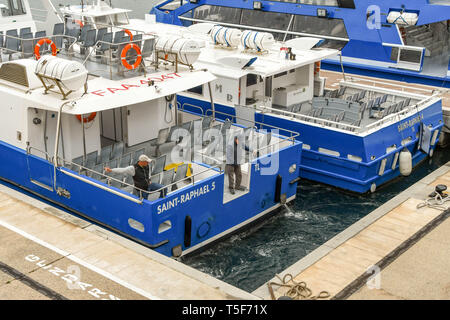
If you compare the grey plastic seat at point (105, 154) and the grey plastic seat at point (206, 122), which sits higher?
the grey plastic seat at point (206, 122)

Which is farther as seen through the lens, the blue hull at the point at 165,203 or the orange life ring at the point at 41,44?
the orange life ring at the point at 41,44

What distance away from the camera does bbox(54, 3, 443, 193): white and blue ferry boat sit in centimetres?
1430

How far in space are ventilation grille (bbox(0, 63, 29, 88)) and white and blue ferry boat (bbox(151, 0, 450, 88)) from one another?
486 inches

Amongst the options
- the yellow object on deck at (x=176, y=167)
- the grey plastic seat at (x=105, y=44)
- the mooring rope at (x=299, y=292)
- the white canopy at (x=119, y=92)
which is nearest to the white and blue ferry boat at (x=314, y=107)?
the white canopy at (x=119, y=92)

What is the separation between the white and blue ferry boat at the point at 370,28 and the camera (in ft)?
66.2

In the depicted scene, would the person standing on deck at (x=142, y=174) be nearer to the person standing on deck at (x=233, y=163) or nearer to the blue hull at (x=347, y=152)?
the person standing on deck at (x=233, y=163)

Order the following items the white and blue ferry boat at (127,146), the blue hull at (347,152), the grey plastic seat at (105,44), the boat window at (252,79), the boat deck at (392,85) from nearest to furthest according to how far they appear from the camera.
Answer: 1. the white and blue ferry boat at (127,146)
2. the grey plastic seat at (105,44)
3. the blue hull at (347,152)
4. the boat window at (252,79)
5. the boat deck at (392,85)

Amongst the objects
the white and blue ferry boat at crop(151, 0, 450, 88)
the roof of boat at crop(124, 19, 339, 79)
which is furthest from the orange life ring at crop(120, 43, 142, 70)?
the white and blue ferry boat at crop(151, 0, 450, 88)

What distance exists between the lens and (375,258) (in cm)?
993

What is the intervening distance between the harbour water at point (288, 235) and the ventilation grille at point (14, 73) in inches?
188

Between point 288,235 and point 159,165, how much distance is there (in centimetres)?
312
